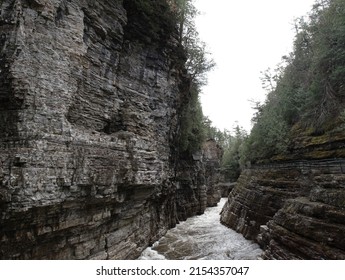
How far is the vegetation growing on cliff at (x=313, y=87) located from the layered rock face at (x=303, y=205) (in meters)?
1.36

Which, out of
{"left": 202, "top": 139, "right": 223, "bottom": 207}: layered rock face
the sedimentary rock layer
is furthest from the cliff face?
{"left": 202, "top": 139, "right": 223, "bottom": 207}: layered rock face

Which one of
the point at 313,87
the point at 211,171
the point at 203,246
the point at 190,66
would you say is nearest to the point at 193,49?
the point at 190,66

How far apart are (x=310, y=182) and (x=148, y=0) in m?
14.3

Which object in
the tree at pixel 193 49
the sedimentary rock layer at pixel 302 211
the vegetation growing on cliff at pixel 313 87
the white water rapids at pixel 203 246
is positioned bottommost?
the white water rapids at pixel 203 246

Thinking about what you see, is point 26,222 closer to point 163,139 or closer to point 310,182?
point 163,139

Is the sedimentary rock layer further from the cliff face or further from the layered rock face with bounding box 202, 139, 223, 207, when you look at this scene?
the layered rock face with bounding box 202, 139, 223, 207

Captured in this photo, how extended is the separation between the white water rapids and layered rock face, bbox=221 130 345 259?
3.48ft

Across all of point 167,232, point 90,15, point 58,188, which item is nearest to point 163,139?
point 167,232

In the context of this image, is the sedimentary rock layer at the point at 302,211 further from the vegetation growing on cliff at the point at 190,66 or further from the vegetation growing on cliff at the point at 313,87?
the vegetation growing on cliff at the point at 190,66

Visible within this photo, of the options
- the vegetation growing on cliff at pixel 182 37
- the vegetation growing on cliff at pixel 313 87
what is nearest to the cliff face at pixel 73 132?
the vegetation growing on cliff at pixel 182 37

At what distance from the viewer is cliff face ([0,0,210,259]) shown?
812 centimetres

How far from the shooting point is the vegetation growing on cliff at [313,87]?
1397cm

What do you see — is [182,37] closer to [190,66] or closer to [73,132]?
[190,66]

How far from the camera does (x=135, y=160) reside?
12750 millimetres
